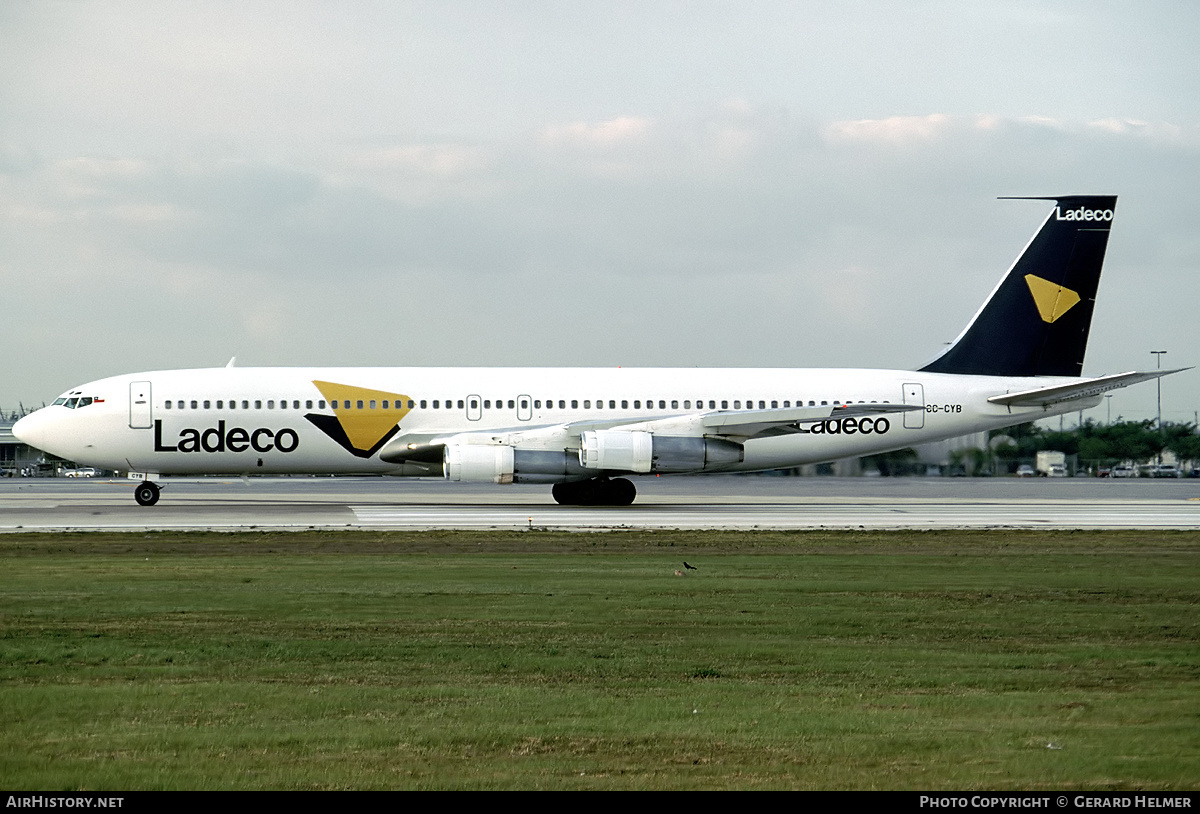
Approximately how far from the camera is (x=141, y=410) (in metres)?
34.6

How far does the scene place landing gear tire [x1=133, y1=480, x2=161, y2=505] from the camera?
1367 inches

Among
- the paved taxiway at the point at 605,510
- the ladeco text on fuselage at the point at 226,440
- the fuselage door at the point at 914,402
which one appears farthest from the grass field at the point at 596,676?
the fuselage door at the point at 914,402

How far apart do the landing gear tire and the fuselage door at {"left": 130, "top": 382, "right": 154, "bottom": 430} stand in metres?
1.68

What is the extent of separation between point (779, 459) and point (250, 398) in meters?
15.0

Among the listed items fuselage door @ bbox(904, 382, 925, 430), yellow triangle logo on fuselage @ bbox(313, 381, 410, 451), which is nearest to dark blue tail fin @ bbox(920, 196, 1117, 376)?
fuselage door @ bbox(904, 382, 925, 430)

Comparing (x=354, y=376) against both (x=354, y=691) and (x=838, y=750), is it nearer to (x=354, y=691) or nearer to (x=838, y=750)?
(x=354, y=691)

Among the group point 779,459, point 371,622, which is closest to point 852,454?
point 779,459

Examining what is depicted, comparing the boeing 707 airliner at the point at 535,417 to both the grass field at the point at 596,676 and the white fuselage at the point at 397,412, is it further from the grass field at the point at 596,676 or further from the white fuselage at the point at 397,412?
the grass field at the point at 596,676

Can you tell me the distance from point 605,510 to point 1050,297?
1593 centimetres

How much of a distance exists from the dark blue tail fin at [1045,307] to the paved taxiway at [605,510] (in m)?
4.29

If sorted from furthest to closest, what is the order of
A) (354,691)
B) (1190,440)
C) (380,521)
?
1. (1190,440)
2. (380,521)
3. (354,691)

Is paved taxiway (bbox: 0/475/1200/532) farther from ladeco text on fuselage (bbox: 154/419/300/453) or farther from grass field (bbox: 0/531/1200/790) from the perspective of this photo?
grass field (bbox: 0/531/1200/790)

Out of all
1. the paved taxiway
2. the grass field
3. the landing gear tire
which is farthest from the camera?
the landing gear tire

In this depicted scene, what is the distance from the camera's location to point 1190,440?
280 feet
